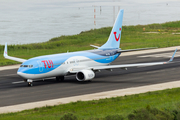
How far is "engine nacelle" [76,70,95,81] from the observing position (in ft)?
129

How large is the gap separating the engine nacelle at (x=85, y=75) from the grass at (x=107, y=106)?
9331 millimetres

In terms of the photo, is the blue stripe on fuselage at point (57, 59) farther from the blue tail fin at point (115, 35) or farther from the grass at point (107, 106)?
the grass at point (107, 106)

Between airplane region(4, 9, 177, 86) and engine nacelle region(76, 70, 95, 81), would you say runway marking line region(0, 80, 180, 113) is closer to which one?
airplane region(4, 9, 177, 86)

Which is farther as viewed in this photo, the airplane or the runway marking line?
the airplane

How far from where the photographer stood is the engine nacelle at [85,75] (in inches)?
1550

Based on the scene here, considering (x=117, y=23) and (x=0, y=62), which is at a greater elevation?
(x=117, y=23)

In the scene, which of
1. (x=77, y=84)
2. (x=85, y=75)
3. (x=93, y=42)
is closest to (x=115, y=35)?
(x=85, y=75)

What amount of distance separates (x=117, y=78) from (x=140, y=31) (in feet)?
206

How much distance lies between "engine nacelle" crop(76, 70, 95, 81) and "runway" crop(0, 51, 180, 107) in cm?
65

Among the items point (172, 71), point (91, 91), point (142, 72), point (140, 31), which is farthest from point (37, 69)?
point (140, 31)

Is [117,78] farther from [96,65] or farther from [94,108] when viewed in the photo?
[94,108]

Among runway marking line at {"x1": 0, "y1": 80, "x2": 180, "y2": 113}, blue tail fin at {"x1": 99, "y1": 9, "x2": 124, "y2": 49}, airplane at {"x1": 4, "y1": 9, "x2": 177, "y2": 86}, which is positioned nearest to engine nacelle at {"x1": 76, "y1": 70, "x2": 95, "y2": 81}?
airplane at {"x1": 4, "y1": 9, "x2": 177, "y2": 86}

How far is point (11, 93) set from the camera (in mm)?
35000

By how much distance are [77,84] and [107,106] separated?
43.0ft
